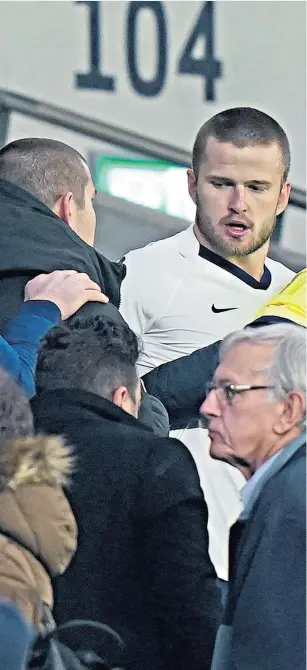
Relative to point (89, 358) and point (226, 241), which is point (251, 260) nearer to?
point (226, 241)

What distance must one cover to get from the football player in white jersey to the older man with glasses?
28.9 inches

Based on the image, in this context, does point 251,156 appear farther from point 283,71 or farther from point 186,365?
point 283,71

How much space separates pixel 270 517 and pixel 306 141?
18.6 feet

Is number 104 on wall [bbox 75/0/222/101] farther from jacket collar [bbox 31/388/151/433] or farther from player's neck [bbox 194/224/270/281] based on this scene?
jacket collar [bbox 31/388/151/433]

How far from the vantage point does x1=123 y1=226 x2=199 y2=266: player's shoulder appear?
4031mm

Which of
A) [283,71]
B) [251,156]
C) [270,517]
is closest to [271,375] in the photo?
[270,517]

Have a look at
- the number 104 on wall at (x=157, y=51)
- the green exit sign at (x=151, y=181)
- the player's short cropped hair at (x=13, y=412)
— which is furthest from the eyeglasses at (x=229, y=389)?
the number 104 on wall at (x=157, y=51)

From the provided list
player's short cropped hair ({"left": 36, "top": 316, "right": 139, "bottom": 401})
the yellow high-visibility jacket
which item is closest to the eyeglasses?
player's short cropped hair ({"left": 36, "top": 316, "right": 139, "bottom": 401})

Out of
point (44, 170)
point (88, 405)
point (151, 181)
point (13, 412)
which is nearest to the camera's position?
point (13, 412)

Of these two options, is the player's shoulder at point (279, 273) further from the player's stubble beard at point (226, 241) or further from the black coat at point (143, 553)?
the black coat at point (143, 553)

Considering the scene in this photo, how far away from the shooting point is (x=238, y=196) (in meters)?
3.90

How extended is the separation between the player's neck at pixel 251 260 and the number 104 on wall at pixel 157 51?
14.5 feet

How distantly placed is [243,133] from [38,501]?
5.54 feet

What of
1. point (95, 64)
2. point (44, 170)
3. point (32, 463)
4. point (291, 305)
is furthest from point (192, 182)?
point (95, 64)
